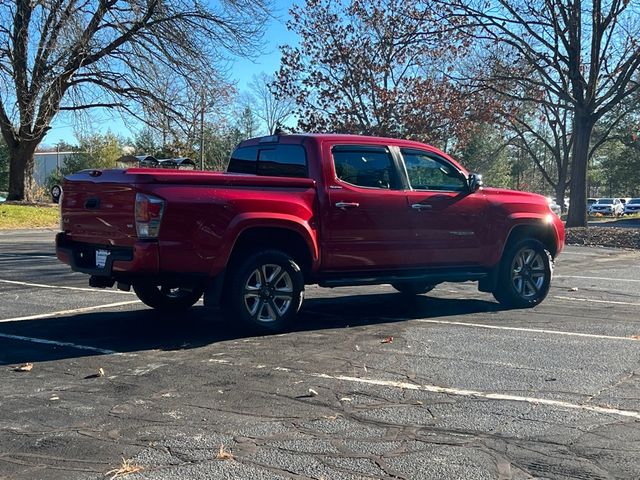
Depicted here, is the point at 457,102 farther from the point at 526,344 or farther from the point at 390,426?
the point at 390,426

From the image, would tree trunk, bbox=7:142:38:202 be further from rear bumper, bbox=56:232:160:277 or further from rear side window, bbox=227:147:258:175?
rear bumper, bbox=56:232:160:277

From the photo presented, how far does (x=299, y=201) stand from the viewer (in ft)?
23.7

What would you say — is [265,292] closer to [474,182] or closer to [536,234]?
[474,182]

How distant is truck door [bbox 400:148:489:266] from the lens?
321 inches

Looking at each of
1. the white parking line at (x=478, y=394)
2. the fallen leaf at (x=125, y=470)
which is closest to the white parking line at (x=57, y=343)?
the white parking line at (x=478, y=394)

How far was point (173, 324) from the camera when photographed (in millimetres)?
7738

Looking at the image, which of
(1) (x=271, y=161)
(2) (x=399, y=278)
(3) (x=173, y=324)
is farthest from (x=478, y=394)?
(1) (x=271, y=161)

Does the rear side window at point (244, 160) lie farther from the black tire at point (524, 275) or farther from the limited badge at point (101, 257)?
the black tire at point (524, 275)

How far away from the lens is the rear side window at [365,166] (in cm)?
779

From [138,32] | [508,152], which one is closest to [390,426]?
[138,32]

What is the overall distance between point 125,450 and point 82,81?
26.1 m

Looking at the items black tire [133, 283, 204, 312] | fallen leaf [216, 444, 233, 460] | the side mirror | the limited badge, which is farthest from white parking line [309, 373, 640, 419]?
the side mirror

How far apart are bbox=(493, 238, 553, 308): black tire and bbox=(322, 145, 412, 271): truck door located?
1.58 meters

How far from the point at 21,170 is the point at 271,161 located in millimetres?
26652
